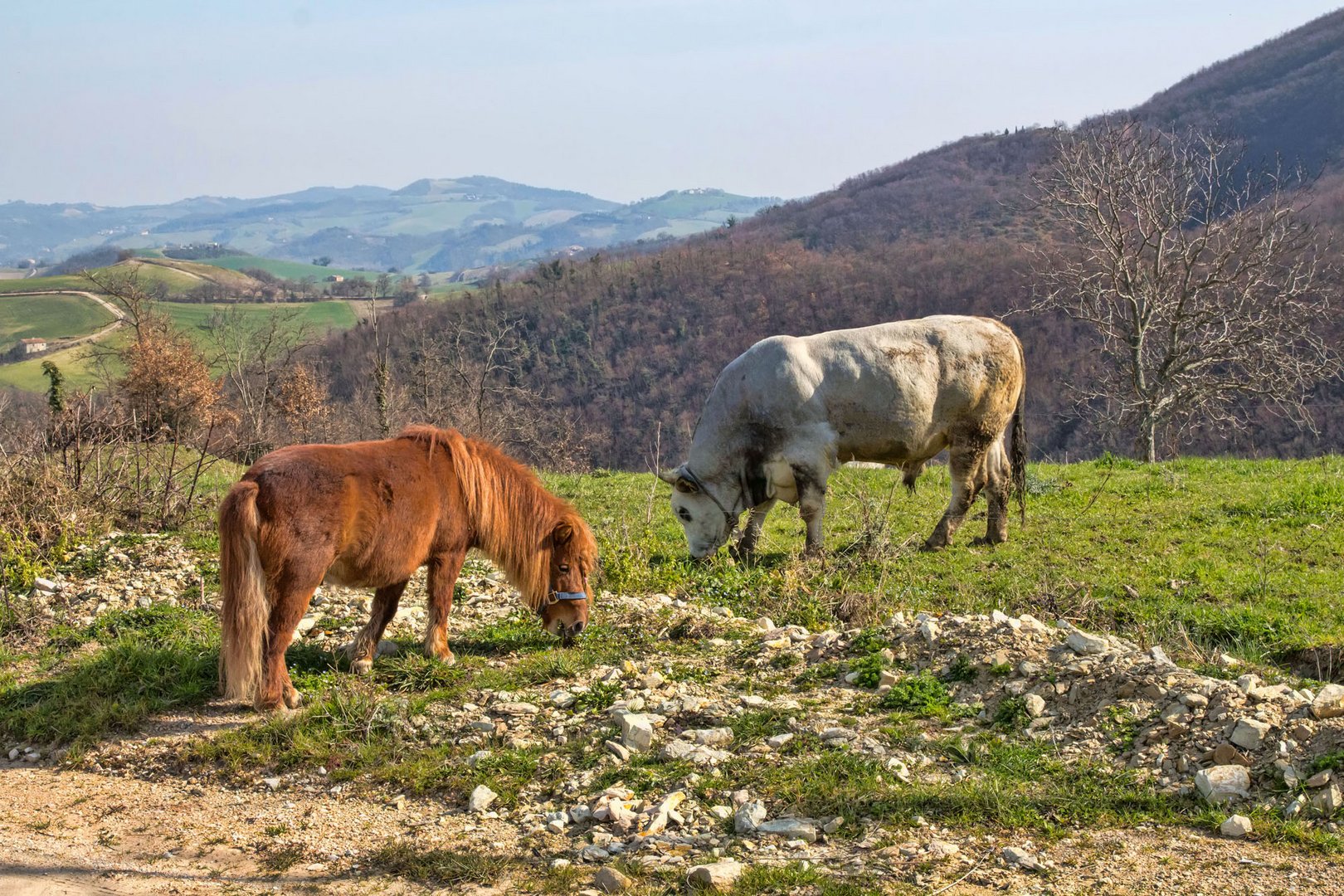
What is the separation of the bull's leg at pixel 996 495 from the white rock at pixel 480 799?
7434mm

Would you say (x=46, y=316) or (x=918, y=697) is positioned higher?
(x=46, y=316)

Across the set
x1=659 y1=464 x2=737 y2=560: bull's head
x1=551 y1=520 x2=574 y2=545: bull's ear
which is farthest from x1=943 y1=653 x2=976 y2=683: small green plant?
x1=659 y1=464 x2=737 y2=560: bull's head

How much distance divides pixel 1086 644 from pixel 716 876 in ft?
10.6

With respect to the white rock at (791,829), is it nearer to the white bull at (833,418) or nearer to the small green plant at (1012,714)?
the small green plant at (1012,714)

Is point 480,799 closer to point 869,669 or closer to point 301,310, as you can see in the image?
point 869,669

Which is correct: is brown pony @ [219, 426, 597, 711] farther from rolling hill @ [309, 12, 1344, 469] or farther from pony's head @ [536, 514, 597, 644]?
rolling hill @ [309, 12, 1344, 469]

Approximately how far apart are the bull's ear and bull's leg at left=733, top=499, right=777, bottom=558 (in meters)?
3.52

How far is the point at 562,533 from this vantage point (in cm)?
750

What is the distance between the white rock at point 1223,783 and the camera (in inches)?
187

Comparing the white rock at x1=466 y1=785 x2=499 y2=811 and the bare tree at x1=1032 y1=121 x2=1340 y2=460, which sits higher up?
the bare tree at x1=1032 y1=121 x2=1340 y2=460

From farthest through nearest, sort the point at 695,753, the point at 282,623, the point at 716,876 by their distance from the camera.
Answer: the point at 282,623 < the point at 695,753 < the point at 716,876

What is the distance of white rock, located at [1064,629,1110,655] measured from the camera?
6.35m

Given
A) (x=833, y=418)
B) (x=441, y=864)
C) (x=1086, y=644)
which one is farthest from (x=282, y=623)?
(x=833, y=418)

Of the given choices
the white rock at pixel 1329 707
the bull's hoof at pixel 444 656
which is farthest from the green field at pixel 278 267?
the white rock at pixel 1329 707
